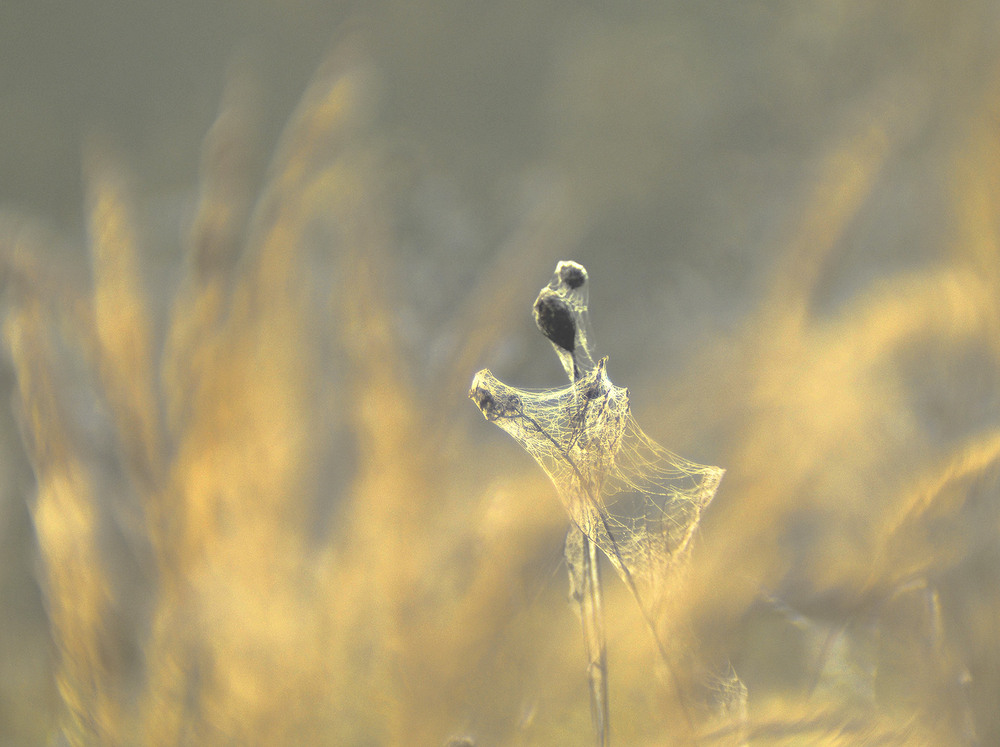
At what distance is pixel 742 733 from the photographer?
213mm

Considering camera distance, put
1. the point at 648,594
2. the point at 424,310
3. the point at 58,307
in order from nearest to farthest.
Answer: the point at 648,594
the point at 58,307
the point at 424,310

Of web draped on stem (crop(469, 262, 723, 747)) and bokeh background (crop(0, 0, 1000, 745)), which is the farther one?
bokeh background (crop(0, 0, 1000, 745))

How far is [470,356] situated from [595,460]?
0.66 feet

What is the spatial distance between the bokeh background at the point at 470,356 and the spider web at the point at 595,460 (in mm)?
50

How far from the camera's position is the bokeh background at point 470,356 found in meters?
0.26

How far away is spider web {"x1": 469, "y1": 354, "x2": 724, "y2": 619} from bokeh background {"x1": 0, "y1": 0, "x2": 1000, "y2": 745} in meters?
0.05

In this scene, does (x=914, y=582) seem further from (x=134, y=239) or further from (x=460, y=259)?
(x=134, y=239)

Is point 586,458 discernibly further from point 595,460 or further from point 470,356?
point 470,356

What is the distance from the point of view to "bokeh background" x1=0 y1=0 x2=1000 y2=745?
0.26m

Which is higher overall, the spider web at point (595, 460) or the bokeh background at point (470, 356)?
the bokeh background at point (470, 356)

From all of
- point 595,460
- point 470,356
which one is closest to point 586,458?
point 595,460

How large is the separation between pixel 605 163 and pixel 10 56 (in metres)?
0.43

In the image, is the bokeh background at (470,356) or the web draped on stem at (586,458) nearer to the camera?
the web draped on stem at (586,458)

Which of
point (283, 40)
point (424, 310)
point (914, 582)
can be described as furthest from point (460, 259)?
point (914, 582)
